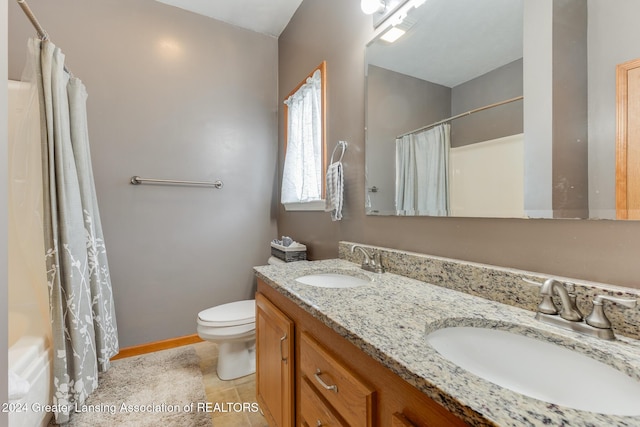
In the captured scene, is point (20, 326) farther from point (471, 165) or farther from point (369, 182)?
point (471, 165)

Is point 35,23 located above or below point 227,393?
above

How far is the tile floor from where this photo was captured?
4.47 feet

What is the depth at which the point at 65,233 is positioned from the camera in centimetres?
133

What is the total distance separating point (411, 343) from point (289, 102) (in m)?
2.03

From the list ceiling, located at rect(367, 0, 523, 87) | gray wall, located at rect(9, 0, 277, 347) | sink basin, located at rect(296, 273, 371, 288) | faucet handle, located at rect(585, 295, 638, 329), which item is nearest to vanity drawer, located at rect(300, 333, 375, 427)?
sink basin, located at rect(296, 273, 371, 288)

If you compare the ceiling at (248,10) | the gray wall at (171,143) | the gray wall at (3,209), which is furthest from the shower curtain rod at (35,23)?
the ceiling at (248,10)

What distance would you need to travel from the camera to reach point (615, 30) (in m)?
0.66

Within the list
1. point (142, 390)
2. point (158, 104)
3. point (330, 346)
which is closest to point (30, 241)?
point (142, 390)

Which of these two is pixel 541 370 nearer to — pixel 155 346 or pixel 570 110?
pixel 570 110

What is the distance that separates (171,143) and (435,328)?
218 centimetres

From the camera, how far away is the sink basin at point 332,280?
1.26 m

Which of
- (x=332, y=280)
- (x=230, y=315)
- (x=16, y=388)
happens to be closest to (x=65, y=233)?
(x=16, y=388)

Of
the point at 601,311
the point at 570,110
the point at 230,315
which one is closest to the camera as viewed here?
the point at 601,311

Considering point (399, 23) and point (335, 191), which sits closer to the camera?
point (399, 23)
